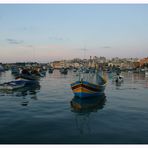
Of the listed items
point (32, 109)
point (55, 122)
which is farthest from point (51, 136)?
point (32, 109)

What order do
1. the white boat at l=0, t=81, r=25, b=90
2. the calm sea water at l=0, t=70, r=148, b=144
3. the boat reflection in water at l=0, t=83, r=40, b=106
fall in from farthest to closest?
the white boat at l=0, t=81, r=25, b=90, the boat reflection in water at l=0, t=83, r=40, b=106, the calm sea water at l=0, t=70, r=148, b=144

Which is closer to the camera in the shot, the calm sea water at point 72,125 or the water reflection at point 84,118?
the calm sea water at point 72,125

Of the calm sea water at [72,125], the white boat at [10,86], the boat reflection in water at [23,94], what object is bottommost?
the boat reflection in water at [23,94]

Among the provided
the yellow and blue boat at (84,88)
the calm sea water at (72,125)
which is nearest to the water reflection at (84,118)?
the calm sea water at (72,125)

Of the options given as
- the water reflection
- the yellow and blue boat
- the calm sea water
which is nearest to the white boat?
the yellow and blue boat

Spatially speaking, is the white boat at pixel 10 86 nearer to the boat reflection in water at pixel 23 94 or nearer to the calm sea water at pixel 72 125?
the boat reflection in water at pixel 23 94

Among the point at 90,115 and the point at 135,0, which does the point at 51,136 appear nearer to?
the point at 90,115

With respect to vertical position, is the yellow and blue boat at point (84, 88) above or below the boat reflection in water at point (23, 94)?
above

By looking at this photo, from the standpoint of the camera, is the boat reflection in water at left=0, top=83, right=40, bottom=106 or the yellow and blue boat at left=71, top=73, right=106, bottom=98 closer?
the boat reflection in water at left=0, top=83, right=40, bottom=106

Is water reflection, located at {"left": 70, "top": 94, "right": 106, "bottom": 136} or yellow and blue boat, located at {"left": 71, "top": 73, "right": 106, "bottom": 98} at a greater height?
yellow and blue boat, located at {"left": 71, "top": 73, "right": 106, "bottom": 98}

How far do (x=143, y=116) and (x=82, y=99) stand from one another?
446 inches

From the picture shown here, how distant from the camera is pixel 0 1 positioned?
54.4 ft

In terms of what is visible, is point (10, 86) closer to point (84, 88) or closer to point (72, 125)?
point (84, 88)

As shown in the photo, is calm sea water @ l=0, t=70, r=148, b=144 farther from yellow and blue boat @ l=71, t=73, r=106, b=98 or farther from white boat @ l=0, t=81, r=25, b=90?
white boat @ l=0, t=81, r=25, b=90
